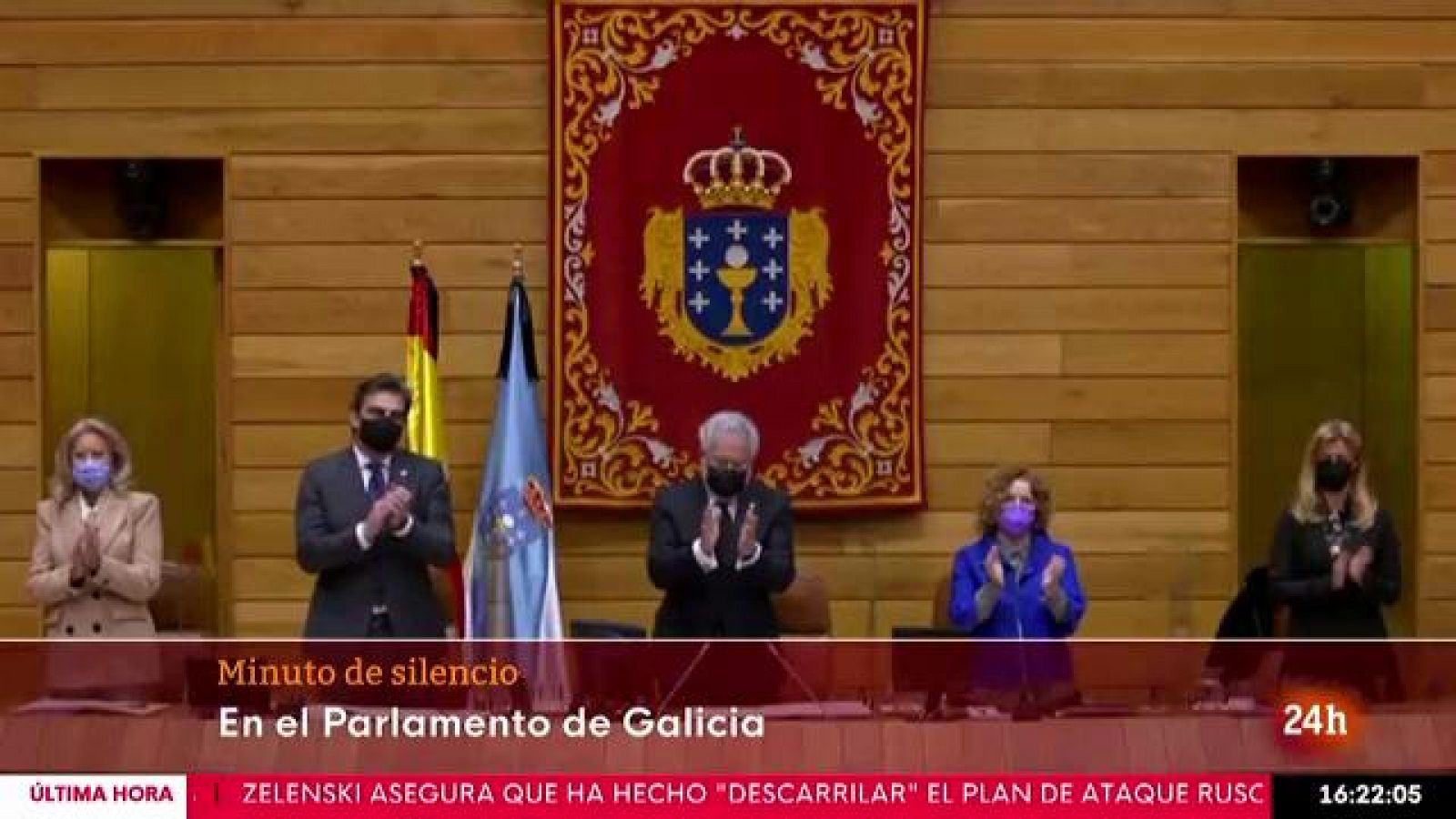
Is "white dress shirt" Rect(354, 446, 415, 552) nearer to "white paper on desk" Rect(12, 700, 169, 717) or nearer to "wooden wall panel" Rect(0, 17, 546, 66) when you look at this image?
"white paper on desk" Rect(12, 700, 169, 717)

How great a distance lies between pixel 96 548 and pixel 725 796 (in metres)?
3.56

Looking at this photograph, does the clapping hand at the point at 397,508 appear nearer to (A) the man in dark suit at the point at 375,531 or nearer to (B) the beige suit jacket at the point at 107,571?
(A) the man in dark suit at the point at 375,531

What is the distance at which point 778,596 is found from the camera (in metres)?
12.9

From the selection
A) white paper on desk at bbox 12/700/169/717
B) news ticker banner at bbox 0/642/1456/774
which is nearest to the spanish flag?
news ticker banner at bbox 0/642/1456/774

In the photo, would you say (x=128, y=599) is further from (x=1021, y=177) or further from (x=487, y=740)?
(x=1021, y=177)

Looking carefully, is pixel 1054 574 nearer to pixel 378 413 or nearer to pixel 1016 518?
pixel 1016 518

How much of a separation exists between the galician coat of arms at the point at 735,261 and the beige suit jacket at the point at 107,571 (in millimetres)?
2751

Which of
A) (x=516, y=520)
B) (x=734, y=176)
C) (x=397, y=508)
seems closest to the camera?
(x=397, y=508)

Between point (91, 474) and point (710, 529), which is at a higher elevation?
point (91, 474)

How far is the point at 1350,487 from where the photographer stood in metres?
11.9

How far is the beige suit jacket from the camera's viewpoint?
37.9ft

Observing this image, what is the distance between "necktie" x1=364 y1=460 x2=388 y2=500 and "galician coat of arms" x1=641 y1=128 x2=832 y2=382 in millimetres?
2539

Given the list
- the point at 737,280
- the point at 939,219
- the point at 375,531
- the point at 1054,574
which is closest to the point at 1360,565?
the point at 1054,574

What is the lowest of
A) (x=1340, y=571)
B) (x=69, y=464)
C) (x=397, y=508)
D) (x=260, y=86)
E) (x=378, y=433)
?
(x=1340, y=571)
